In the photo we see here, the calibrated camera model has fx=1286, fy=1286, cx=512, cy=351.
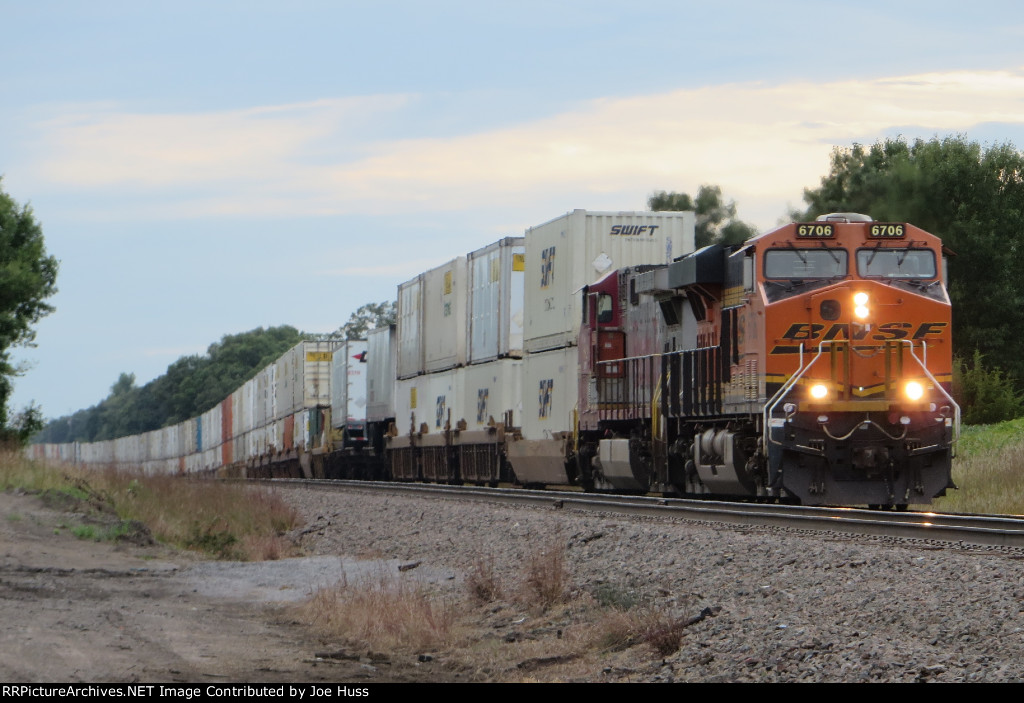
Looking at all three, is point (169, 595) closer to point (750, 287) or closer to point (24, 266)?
point (750, 287)

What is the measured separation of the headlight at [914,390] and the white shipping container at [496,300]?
10248 mm

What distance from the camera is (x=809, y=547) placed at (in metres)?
10.3

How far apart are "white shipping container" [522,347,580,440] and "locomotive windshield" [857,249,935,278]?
628 cm

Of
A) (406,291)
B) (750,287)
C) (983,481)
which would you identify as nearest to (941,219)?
(406,291)

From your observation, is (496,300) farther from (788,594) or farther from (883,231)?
(788,594)

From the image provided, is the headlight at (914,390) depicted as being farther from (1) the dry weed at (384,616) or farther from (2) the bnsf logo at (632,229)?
(2) the bnsf logo at (632,229)

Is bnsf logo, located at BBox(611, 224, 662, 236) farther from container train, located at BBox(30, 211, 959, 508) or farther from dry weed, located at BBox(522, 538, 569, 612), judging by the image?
dry weed, located at BBox(522, 538, 569, 612)

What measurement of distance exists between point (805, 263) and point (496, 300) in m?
10.4

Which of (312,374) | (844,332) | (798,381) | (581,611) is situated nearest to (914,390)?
(844,332)

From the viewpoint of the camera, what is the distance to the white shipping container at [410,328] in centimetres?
3078

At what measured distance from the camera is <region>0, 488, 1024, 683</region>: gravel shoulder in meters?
7.46

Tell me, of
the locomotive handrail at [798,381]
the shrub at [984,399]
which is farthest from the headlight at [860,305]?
the shrub at [984,399]

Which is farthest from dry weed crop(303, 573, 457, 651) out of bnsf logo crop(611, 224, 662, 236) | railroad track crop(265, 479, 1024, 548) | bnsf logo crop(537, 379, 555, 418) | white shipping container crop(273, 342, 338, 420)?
white shipping container crop(273, 342, 338, 420)
